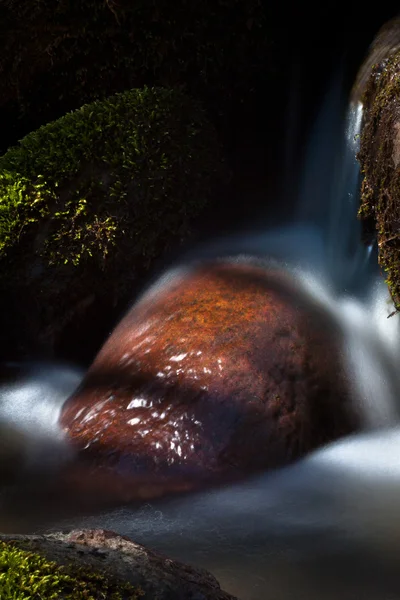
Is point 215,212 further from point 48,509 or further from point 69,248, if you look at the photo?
point 48,509

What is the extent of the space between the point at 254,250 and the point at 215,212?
35.4 inches

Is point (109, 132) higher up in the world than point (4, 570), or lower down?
higher up

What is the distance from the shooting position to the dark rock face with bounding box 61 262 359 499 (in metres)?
3.61

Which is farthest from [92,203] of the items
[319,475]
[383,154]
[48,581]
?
[48,581]

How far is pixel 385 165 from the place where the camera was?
4.04m

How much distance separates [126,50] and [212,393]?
3972 mm

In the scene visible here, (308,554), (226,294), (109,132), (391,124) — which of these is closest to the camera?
(308,554)

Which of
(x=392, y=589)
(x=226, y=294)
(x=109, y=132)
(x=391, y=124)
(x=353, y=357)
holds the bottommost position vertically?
(x=392, y=589)

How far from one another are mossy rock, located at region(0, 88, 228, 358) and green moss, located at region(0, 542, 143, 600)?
361 cm

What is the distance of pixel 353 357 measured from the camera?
415 centimetres

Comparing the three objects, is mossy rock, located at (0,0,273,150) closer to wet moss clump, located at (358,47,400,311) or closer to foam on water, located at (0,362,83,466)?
wet moss clump, located at (358,47,400,311)

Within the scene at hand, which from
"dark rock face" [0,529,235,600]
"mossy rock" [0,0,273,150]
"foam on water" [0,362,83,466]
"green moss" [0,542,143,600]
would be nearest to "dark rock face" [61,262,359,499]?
"foam on water" [0,362,83,466]

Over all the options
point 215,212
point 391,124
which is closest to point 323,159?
point 215,212

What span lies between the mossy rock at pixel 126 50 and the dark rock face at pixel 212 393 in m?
2.69
